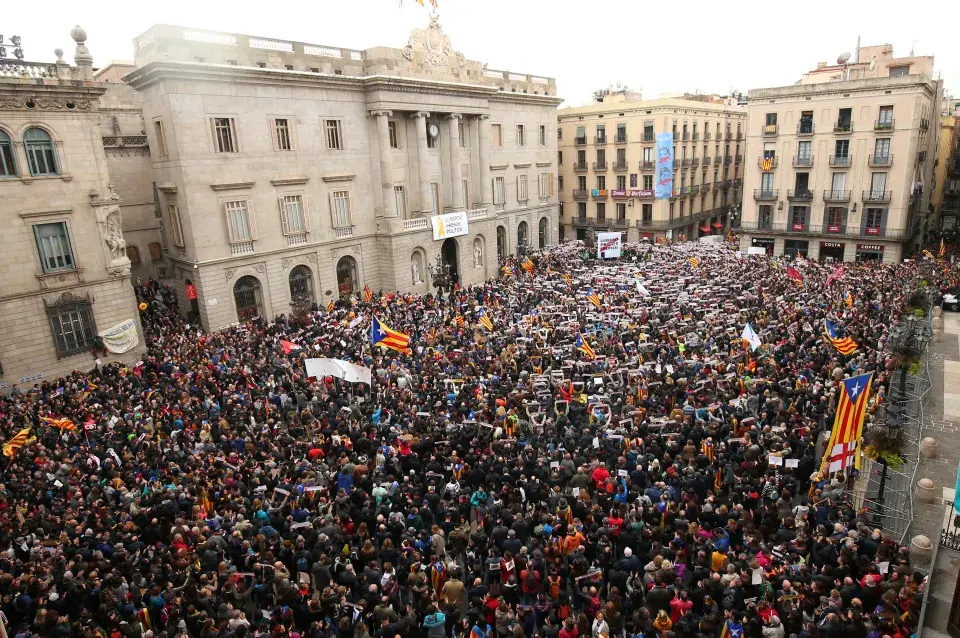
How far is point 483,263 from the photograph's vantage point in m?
44.7

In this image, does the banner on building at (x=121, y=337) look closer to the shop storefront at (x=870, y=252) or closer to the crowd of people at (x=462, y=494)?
the crowd of people at (x=462, y=494)

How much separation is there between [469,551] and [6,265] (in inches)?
866

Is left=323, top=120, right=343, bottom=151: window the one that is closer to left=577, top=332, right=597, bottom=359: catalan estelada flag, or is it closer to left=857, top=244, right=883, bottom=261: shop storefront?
left=577, top=332, right=597, bottom=359: catalan estelada flag

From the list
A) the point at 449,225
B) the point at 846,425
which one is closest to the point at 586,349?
the point at 846,425

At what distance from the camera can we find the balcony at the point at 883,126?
4053 cm

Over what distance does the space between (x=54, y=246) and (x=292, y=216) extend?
1166cm

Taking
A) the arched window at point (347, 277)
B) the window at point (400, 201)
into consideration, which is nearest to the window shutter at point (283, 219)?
the arched window at point (347, 277)

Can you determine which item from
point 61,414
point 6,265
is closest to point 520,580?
point 61,414

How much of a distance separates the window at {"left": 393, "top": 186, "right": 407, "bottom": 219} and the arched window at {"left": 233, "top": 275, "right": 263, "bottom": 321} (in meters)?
10.5

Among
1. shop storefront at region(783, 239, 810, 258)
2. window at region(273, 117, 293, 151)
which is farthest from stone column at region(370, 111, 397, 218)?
shop storefront at region(783, 239, 810, 258)

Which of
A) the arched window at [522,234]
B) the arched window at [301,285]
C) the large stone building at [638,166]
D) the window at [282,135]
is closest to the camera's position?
the window at [282,135]

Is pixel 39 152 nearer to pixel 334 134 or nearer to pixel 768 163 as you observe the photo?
pixel 334 134

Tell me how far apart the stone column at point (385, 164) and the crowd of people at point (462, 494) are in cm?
1391

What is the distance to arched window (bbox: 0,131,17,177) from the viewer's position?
22250 millimetres
